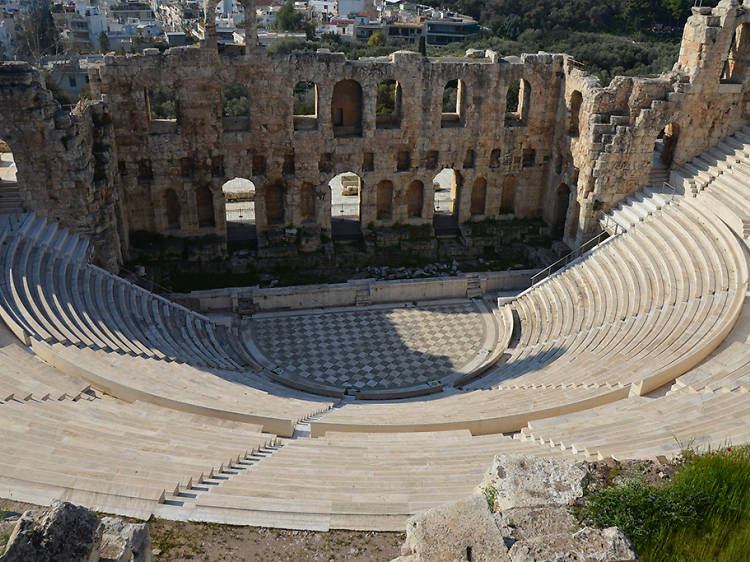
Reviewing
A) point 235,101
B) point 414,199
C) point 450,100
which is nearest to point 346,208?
point 414,199

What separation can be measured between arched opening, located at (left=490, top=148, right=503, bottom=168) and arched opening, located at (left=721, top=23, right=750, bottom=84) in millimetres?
8830

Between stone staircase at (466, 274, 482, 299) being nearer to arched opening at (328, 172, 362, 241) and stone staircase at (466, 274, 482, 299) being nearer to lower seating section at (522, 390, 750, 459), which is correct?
arched opening at (328, 172, 362, 241)

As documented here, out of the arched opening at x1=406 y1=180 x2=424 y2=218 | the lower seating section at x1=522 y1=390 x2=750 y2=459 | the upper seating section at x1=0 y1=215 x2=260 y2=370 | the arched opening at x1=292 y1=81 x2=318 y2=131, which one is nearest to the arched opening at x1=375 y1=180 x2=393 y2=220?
the arched opening at x1=406 y1=180 x2=424 y2=218

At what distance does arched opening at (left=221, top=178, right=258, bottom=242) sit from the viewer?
92.2 ft

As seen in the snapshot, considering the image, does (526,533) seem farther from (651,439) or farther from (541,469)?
(651,439)

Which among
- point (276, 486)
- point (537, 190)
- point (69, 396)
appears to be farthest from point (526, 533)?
point (537, 190)

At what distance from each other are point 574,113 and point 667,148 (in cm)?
392

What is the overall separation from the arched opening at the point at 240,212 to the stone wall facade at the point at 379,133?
1199 mm

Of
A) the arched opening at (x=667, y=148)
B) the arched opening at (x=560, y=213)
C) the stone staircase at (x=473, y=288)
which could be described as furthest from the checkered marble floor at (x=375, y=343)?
the arched opening at (x=667, y=148)

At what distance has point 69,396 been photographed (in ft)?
47.9

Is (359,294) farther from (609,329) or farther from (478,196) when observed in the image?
(609,329)

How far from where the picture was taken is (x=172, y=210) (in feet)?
88.0

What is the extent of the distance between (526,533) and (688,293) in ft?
44.8

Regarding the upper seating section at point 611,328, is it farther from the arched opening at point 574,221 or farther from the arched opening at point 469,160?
the arched opening at point 469,160
